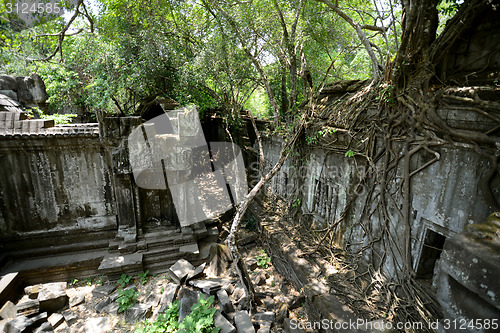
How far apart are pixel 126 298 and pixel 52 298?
1460mm

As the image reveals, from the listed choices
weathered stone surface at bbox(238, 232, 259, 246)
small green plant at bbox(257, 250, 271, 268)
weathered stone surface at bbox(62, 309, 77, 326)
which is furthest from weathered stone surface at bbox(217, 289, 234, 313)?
weathered stone surface at bbox(62, 309, 77, 326)

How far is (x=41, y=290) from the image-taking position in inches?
205

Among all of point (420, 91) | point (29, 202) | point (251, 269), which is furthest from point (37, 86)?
point (420, 91)

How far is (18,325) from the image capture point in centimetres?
435

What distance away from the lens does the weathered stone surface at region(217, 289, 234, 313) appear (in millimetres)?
4727

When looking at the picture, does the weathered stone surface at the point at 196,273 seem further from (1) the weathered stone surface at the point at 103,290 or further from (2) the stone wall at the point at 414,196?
(2) the stone wall at the point at 414,196

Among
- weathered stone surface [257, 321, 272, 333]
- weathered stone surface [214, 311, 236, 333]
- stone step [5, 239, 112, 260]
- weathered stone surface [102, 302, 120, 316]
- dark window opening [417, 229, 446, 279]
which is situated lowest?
weathered stone surface [102, 302, 120, 316]

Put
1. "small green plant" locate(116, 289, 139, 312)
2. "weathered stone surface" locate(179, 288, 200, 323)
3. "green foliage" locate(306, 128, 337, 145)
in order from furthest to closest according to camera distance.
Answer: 1. "green foliage" locate(306, 128, 337, 145)
2. "small green plant" locate(116, 289, 139, 312)
3. "weathered stone surface" locate(179, 288, 200, 323)

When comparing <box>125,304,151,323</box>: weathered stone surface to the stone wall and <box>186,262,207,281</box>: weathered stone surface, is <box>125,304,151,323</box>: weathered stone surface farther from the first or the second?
the stone wall

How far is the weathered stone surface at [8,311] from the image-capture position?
4648 mm

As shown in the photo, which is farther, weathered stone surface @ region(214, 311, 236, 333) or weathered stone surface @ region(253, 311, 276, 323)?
weathered stone surface @ region(253, 311, 276, 323)

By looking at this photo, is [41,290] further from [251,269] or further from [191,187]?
[251,269]

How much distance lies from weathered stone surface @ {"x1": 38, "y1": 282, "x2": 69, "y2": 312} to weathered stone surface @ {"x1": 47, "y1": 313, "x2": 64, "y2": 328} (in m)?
0.22

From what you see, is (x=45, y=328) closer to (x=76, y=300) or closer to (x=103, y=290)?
(x=76, y=300)
